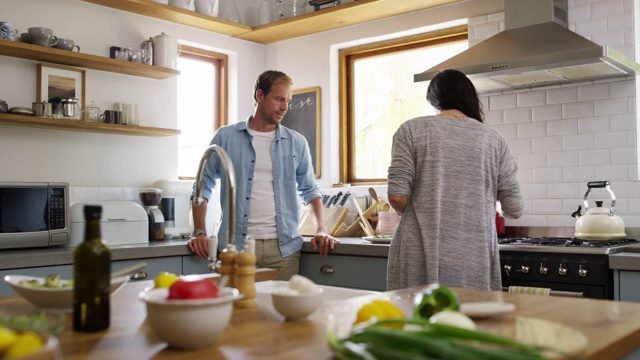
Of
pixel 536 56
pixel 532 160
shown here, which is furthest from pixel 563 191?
pixel 536 56

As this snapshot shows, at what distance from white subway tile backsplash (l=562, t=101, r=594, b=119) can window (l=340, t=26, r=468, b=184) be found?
0.88 meters

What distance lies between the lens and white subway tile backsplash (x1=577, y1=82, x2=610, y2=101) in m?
3.37

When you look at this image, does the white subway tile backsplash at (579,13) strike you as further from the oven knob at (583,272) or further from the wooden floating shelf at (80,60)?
the wooden floating shelf at (80,60)

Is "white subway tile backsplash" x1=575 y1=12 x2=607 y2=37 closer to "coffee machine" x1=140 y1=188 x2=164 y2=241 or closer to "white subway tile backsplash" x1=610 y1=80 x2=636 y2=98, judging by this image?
"white subway tile backsplash" x1=610 y1=80 x2=636 y2=98

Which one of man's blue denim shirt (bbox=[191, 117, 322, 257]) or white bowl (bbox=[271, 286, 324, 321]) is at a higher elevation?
man's blue denim shirt (bbox=[191, 117, 322, 257])

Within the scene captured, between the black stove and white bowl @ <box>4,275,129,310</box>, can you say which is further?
the black stove

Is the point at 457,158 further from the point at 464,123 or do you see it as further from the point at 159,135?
the point at 159,135

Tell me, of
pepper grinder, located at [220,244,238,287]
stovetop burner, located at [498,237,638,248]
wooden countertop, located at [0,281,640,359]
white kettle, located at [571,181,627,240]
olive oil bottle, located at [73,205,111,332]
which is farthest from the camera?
white kettle, located at [571,181,627,240]

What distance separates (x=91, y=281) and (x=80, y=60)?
110 inches

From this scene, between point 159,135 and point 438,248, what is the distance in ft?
8.00

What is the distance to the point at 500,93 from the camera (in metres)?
3.73

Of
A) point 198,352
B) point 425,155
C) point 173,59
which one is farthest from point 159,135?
point 198,352

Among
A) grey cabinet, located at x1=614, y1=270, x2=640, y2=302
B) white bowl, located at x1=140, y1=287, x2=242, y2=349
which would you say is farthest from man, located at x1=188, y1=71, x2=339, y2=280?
white bowl, located at x1=140, y1=287, x2=242, y2=349

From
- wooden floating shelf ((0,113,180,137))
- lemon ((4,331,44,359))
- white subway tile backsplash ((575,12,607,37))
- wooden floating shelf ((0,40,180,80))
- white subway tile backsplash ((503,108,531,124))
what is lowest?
lemon ((4,331,44,359))
